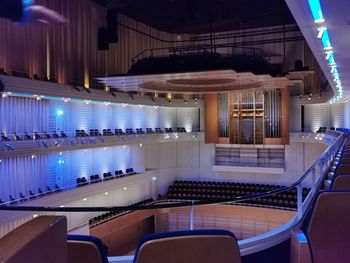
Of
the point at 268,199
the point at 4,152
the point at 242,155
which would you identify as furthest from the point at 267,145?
the point at 4,152

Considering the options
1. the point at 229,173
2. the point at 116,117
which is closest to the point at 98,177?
the point at 116,117

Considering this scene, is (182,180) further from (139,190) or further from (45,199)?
(45,199)

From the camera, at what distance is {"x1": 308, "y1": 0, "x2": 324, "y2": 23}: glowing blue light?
14.4ft

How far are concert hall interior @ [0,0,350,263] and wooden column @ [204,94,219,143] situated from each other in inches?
2.2

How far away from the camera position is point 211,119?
802 inches

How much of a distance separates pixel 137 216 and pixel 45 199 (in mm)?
5878

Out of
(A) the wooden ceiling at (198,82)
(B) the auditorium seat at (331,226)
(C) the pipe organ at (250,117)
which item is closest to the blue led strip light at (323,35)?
(B) the auditorium seat at (331,226)

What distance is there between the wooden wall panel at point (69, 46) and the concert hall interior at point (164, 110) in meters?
0.05

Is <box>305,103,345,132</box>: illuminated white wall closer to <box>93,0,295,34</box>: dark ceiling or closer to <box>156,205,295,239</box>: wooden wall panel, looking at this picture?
<box>93,0,295,34</box>: dark ceiling

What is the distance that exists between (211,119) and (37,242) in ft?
63.8

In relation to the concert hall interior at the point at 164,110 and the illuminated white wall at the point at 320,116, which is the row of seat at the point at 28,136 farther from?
the illuminated white wall at the point at 320,116

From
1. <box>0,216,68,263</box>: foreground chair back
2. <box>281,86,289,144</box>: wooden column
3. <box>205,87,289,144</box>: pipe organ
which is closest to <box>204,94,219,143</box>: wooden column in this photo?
<box>205,87,289,144</box>: pipe organ

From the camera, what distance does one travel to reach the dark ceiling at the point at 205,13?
15539 mm

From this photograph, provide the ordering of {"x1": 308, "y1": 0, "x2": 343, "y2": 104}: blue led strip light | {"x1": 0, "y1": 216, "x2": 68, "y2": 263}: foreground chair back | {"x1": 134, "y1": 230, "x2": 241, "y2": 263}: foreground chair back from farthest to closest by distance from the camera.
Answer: {"x1": 308, "y1": 0, "x2": 343, "y2": 104}: blue led strip light, {"x1": 134, "y1": 230, "x2": 241, "y2": 263}: foreground chair back, {"x1": 0, "y1": 216, "x2": 68, "y2": 263}: foreground chair back
